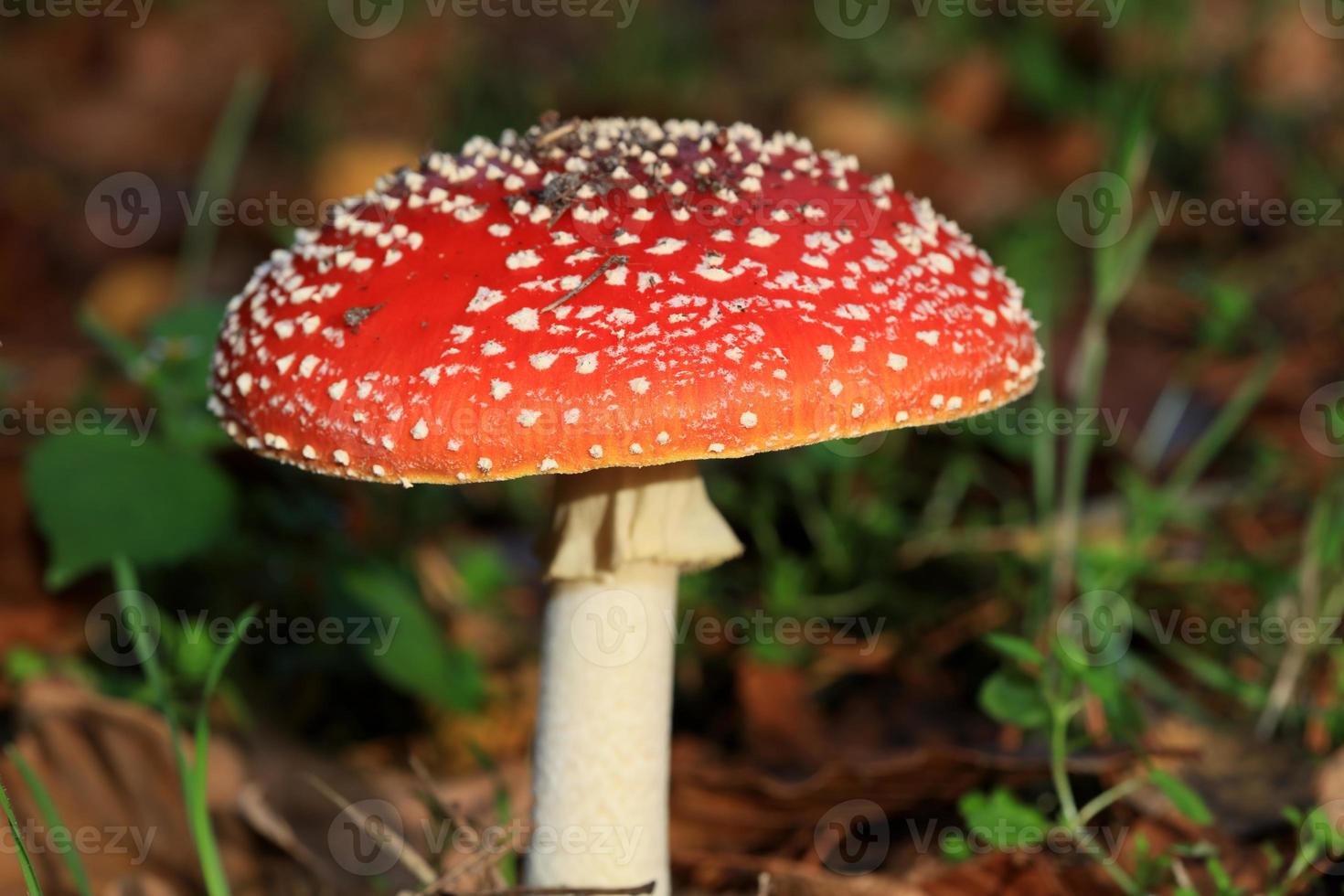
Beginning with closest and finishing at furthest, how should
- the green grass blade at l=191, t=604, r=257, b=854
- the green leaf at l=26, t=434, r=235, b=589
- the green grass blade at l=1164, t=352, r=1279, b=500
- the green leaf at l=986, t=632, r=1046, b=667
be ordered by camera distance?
the green grass blade at l=191, t=604, r=257, b=854 → the green leaf at l=986, t=632, r=1046, b=667 → the green leaf at l=26, t=434, r=235, b=589 → the green grass blade at l=1164, t=352, r=1279, b=500

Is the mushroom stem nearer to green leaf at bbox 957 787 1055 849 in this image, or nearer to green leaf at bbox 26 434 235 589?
green leaf at bbox 957 787 1055 849

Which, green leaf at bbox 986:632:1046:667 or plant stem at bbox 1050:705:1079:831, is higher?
green leaf at bbox 986:632:1046:667

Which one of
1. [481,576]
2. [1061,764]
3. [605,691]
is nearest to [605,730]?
[605,691]

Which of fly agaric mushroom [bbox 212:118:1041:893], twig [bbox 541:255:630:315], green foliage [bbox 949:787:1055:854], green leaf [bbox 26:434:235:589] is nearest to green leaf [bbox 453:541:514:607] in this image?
green leaf [bbox 26:434:235:589]

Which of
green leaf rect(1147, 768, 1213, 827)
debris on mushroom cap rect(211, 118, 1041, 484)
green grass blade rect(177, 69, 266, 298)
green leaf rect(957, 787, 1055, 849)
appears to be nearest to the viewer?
debris on mushroom cap rect(211, 118, 1041, 484)

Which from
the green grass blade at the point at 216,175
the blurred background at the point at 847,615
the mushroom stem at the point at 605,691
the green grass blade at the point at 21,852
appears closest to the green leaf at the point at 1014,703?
the blurred background at the point at 847,615

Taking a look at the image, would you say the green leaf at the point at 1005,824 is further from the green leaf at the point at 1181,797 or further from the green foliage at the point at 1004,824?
the green leaf at the point at 1181,797

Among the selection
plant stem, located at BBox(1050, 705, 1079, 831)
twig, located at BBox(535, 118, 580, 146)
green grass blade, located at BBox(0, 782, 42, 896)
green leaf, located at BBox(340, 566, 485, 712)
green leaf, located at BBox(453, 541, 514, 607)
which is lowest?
green leaf, located at BBox(453, 541, 514, 607)
